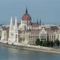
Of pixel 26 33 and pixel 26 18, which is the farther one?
pixel 26 18

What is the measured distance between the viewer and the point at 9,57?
2398cm

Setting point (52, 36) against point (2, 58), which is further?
point (52, 36)

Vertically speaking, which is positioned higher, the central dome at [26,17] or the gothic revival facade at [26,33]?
the central dome at [26,17]

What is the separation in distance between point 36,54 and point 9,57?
2.19 m

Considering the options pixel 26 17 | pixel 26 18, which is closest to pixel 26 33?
pixel 26 18

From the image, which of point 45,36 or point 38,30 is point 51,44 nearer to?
point 45,36

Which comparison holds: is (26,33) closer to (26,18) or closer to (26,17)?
(26,18)

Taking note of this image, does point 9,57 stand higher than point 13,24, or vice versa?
point 13,24

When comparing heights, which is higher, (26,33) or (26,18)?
(26,18)

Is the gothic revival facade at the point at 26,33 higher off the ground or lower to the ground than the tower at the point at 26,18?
lower

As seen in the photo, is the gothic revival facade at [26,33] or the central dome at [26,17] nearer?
the gothic revival facade at [26,33]

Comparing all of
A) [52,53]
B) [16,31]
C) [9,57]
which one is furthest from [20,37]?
[9,57]

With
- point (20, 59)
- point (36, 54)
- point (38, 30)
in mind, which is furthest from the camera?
point (38, 30)

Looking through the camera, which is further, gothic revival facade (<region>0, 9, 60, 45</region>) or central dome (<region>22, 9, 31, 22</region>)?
central dome (<region>22, 9, 31, 22</region>)
